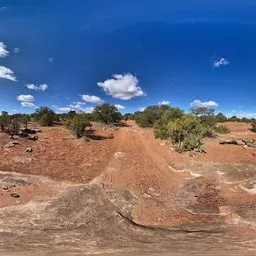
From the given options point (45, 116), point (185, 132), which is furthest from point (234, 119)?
point (185, 132)

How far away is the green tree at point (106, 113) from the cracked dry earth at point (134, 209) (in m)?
33.2

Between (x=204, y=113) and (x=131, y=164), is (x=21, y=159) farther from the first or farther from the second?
(x=204, y=113)

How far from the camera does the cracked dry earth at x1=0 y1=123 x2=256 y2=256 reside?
8164 millimetres

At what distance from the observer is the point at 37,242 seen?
322 inches

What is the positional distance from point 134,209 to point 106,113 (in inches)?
1694

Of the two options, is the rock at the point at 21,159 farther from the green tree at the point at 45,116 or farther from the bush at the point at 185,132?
the green tree at the point at 45,116

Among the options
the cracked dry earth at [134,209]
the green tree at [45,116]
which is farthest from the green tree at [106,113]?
the cracked dry earth at [134,209]

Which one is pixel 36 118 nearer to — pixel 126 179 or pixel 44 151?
pixel 44 151

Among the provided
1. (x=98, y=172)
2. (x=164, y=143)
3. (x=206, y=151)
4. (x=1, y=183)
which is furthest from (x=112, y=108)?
(x=1, y=183)

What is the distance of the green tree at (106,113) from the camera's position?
178 ft

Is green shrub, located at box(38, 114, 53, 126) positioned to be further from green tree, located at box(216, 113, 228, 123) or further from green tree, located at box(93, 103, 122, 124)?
green tree, located at box(216, 113, 228, 123)

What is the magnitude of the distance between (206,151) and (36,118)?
108 ft

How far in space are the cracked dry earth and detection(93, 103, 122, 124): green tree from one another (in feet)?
109

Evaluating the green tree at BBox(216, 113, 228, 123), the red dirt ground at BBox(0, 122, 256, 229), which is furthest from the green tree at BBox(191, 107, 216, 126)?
the green tree at BBox(216, 113, 228, 123)
